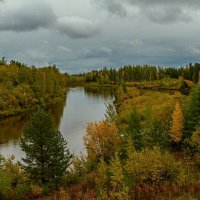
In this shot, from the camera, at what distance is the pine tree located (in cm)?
3153

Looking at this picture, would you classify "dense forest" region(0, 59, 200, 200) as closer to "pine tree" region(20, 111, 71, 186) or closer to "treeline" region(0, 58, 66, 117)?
"pine tree" region(20, 111, 71, 186)

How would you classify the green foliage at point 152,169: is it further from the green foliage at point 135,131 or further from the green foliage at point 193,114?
the green foliage at point 193,114

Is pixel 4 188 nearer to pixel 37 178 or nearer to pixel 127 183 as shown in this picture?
pixel 37 178

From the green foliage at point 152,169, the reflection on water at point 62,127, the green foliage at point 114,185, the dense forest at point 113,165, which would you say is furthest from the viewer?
the reflection on water at point 62,127

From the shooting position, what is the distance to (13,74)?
4626 inches

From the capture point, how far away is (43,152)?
31.7 metres

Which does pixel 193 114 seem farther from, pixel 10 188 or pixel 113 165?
pixel 10 188

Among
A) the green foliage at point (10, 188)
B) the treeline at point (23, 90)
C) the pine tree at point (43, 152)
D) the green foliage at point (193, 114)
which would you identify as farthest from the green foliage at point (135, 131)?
the treeline at point (23, 90)

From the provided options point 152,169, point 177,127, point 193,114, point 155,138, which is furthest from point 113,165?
point 193,114

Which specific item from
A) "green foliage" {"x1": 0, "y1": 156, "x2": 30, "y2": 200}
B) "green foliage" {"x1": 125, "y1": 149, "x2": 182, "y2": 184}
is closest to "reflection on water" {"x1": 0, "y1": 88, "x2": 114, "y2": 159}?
"green foliage" {"x1": 0, "y1": 156, "x2": 30, "y2": 200}

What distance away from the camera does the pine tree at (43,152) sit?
31.5m

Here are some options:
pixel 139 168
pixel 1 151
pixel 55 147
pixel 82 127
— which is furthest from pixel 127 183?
pixel 82 127

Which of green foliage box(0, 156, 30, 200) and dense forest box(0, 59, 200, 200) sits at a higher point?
dense forest box(0, 59, 200, 200)

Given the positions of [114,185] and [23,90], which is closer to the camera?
[114,185]
